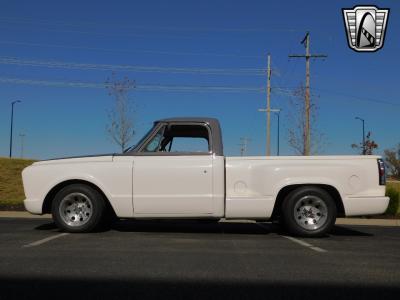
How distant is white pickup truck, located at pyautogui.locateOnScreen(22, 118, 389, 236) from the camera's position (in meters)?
8.60

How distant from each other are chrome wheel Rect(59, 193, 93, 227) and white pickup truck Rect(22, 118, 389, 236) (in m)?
0.02

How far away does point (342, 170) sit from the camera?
8.68 metres

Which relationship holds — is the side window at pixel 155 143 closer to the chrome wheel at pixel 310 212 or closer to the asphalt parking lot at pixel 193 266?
the asphalt parking lot at pixel 193 266

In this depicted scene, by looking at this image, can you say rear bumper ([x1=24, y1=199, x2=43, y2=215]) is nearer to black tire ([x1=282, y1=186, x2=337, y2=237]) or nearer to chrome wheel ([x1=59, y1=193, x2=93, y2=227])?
chrome wheel ([x1=59, y1=193, x2=93, y2=227])

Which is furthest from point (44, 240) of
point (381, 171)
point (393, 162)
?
point (393, 162)

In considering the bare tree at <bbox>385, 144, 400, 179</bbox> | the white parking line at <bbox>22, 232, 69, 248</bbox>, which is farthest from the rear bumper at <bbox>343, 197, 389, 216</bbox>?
the bare tree at <bbox>385, 144, 400, 179</bbox>

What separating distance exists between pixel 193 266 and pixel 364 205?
4024mm

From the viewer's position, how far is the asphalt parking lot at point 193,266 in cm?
467

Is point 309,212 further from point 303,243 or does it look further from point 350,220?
point 350,220

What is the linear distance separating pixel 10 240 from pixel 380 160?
6.17 m

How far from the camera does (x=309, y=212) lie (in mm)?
8711

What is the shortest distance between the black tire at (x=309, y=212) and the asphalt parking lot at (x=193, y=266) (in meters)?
0.22

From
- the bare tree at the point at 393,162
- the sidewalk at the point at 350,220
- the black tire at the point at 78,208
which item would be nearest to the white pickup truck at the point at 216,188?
the black tire at the point at 78,208

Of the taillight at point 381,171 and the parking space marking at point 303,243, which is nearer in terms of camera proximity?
the parking space marking at point 303,243
